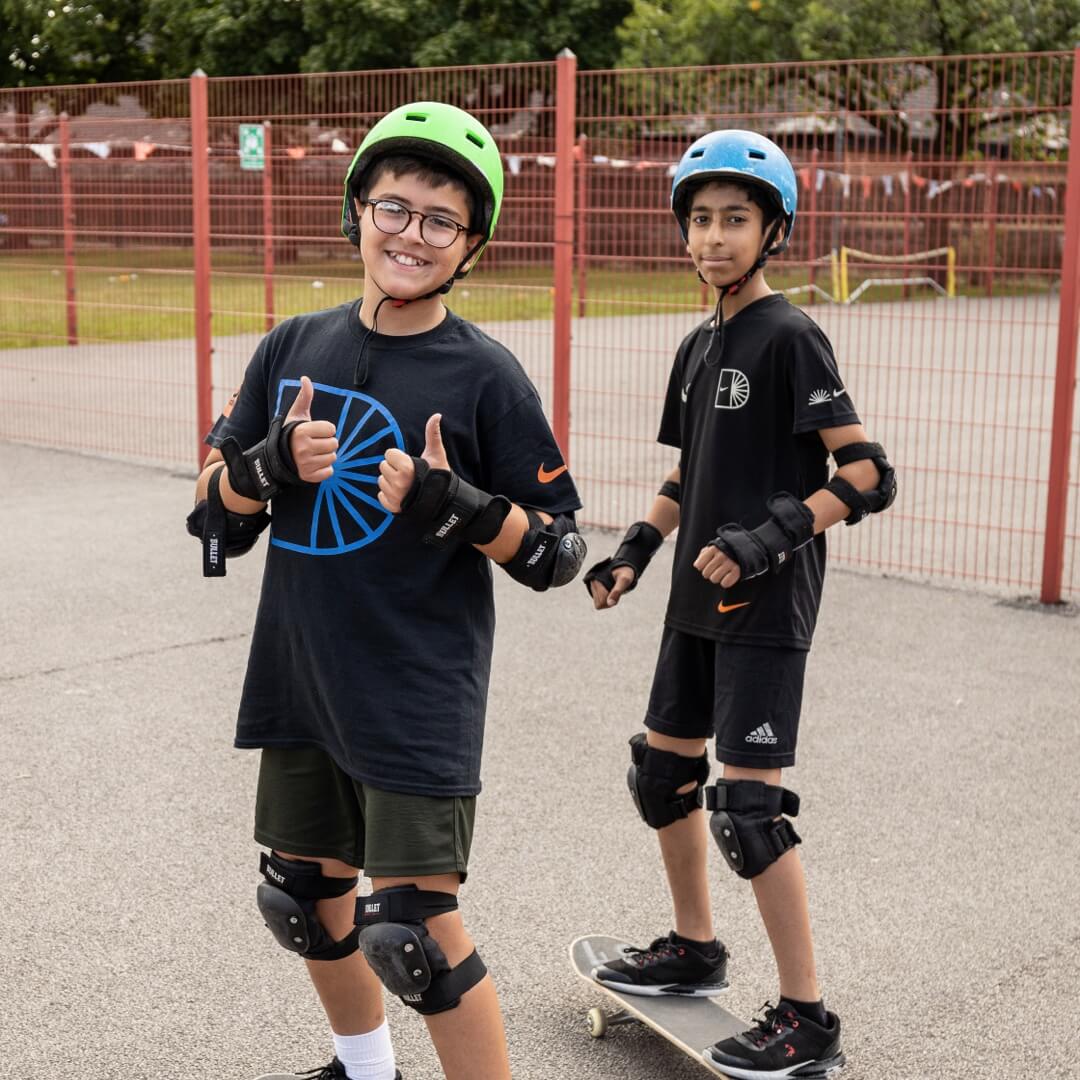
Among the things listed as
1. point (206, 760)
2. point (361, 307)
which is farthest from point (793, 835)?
point (206, 760)

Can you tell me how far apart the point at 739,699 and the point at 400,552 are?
86cm

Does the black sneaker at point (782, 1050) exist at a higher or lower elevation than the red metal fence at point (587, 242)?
lower

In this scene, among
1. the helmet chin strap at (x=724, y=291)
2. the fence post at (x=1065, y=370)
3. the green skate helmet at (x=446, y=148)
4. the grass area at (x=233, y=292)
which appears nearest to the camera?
the green skate helmet at (x=446, y=148)

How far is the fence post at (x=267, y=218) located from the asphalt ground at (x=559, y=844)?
333 cm

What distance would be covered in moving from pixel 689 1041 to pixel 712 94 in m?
6.16

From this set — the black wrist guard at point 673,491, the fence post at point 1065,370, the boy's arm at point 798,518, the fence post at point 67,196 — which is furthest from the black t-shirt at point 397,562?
the fence post at point 67,196

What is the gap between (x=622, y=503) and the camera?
935 cm

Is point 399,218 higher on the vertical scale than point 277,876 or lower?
higher

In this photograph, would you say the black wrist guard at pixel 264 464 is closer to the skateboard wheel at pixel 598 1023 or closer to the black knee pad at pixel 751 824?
the black knee pad at pixel 751 824

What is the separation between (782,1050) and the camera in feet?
9.84

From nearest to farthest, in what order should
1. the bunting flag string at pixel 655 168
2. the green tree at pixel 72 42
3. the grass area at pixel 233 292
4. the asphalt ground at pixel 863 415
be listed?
1. the asphalt ground at pixel 863 415
2. the bunting flag string at pixel 655 168
3. the grass area at pixel 233 292
4. the green tree at pixel 72 42

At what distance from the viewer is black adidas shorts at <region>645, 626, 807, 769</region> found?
306cm

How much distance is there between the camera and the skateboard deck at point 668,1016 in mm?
3137

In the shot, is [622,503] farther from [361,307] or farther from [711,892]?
[361,307]
